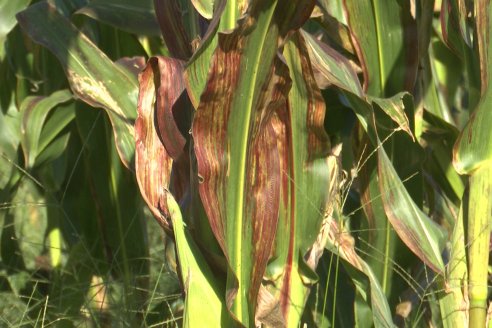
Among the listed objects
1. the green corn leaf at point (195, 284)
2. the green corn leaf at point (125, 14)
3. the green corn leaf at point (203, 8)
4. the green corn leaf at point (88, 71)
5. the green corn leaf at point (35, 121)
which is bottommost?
the green corn leaf at point (195, 284)

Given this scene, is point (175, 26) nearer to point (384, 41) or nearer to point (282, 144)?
point (282, 144)

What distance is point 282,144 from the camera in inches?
55.4

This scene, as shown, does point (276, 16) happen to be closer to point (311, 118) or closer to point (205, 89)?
point (205, 89)

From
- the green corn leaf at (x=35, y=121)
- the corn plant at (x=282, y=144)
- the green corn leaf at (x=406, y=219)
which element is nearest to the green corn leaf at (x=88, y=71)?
the corn plant at (x=282, y=144)

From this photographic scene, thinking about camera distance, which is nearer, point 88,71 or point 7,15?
point 88,71

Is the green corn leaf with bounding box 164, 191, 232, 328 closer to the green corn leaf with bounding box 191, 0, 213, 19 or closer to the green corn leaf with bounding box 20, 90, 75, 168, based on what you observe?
the green corn leaf with bounding box 191, 0, 213, 19

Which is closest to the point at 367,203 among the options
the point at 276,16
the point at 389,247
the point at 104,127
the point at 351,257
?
the point at 351,257

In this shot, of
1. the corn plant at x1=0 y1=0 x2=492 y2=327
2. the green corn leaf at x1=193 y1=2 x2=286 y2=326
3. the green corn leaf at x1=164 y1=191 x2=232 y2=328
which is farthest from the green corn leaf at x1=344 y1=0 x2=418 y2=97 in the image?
the green corn leaf at x1=164 y1=191 x2=232 y2=328

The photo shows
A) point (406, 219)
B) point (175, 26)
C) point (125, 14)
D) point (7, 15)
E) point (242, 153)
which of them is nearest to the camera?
point (242, 153)

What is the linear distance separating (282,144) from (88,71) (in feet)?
1.30

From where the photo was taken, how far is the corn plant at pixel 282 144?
4.00 feet

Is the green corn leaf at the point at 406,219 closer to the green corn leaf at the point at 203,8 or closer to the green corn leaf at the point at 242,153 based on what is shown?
the green corn leaf at the point at 242,153

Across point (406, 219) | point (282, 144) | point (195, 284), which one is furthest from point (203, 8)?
point (406, 219)

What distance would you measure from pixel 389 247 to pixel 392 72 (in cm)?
32
